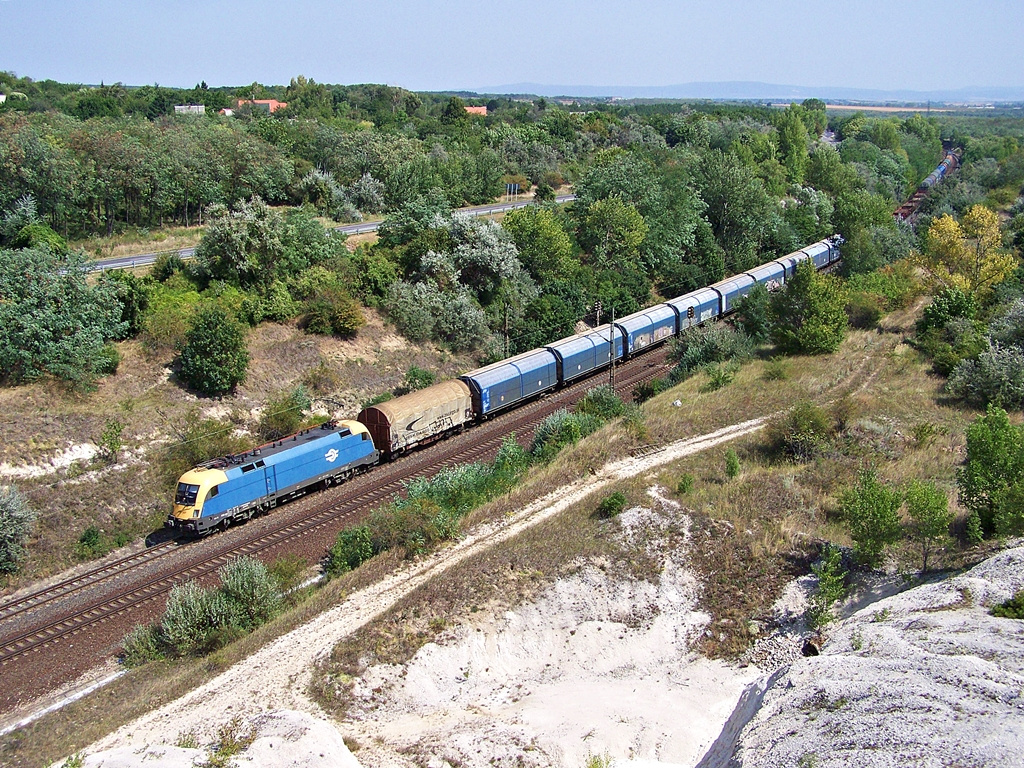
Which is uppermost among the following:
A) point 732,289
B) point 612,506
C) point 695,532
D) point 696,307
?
point 732,289

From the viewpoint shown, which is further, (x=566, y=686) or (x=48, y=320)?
(x=48, y=320)

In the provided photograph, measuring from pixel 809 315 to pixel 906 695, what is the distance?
3593cm

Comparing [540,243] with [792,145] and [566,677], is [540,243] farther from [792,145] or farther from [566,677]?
[792,145]

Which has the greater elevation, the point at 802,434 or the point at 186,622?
the point at 802,434

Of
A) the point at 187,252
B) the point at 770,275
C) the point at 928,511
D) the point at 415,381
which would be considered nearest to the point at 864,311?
the point at 770,275

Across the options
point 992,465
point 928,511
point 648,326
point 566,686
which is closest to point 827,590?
point 928,511

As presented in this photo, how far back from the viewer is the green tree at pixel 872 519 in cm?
2302

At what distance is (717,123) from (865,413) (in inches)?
4220

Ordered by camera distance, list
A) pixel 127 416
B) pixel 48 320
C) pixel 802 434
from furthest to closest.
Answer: pixel 127 416 < pixel 48 320 < pixel 802 434

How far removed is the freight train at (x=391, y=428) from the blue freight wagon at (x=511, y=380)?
0.18 ft

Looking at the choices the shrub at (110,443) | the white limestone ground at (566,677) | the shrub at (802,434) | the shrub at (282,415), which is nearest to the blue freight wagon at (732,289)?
the shrub at (802,434)

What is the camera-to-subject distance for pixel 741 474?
30.5 m

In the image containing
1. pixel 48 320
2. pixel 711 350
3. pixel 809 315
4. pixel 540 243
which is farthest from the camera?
pixel 540 243

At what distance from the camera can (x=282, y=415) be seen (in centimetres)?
3856
